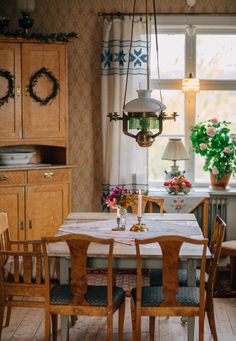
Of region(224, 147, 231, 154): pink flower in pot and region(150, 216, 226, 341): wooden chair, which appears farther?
region(224, 147, 231, 154): pink flower in pot

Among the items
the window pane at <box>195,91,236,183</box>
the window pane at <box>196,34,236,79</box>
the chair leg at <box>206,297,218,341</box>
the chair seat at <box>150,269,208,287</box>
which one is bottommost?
the chair leg at <box>206,297,218,341</box>

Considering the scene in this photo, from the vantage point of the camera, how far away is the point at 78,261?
3.78 m

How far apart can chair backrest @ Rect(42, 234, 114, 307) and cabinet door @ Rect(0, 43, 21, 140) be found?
7.74 ft

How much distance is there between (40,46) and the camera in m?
6.05

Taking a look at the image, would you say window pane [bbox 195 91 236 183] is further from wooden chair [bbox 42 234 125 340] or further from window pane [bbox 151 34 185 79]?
wooden chair [bbox 42 234 125 340]

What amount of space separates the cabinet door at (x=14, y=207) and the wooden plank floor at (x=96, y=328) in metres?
1.01

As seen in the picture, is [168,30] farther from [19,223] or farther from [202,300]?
[202,300]

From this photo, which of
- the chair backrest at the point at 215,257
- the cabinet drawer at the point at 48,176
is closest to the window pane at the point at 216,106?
the cabinet drawer at the point at 48,176

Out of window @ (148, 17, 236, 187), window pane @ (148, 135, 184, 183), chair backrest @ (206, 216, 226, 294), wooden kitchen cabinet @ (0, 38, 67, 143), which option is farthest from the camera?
window pane @ (148, 135, 184, 183)

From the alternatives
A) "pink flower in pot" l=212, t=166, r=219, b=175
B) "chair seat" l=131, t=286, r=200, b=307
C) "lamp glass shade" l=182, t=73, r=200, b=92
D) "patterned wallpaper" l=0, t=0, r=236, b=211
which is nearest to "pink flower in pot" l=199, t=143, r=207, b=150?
"pink flower in pot" l=212, t=166, r=219, b=175

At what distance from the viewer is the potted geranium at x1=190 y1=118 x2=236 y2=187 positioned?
247 inches

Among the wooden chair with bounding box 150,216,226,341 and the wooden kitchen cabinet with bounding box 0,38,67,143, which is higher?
the wooden kitchen cabinet with bounding box 0,38,67,143

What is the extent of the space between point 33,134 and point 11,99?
1.26ft

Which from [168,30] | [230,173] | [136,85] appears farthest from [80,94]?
[230,173]
